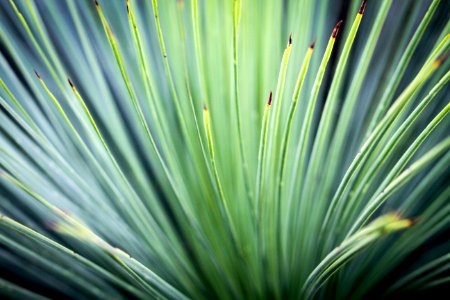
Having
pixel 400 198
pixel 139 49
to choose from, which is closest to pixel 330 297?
pixel 400 198

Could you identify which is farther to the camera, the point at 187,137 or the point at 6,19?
the point at 6,19

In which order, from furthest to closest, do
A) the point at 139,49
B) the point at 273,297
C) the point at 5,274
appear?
the point at 5,274 → the point at 273,297 → the point at 139,49

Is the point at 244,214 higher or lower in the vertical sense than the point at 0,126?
lower

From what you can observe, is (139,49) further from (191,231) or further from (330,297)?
(330,297)

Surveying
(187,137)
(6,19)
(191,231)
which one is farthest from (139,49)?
(6,19)

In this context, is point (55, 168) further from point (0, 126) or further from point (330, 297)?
point (330, 297)

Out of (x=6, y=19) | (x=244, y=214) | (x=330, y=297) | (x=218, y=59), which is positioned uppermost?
(x=6, y=19)

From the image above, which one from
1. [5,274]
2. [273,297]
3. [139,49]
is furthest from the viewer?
[5,274]
